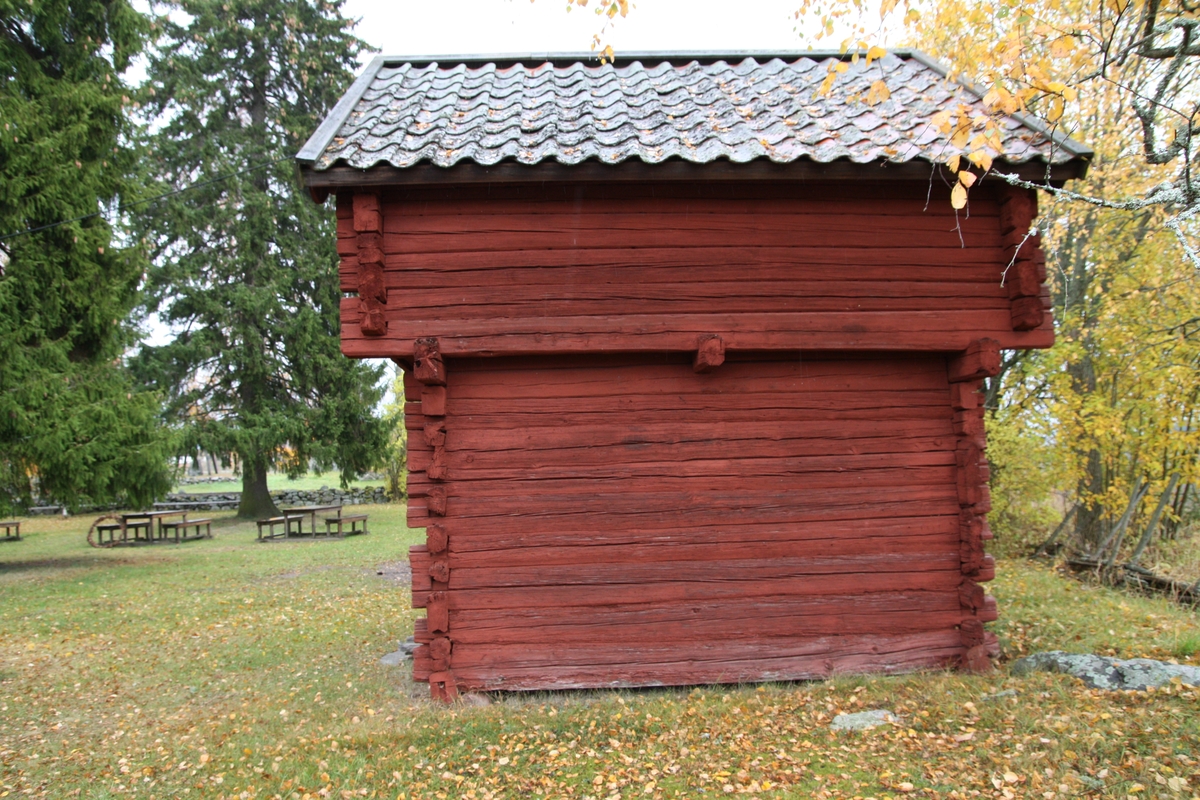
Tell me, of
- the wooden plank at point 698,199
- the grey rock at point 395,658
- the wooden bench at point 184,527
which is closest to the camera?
the wooden plank at point 698,199

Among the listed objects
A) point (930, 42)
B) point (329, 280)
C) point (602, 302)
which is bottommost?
point (602, 302)

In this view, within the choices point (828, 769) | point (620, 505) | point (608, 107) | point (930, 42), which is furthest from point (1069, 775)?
point (930, 42)

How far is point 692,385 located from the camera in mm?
6414

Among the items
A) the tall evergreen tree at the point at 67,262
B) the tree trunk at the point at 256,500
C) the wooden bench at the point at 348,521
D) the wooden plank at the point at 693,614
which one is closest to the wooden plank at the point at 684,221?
the wooden plank at the point at 693,614

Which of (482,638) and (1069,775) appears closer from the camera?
(1069,775)

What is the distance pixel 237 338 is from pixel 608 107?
59.4ft

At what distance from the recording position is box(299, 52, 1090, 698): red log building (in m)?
6.04

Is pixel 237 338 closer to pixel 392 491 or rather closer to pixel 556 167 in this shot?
pixel 392 491

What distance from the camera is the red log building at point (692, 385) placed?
604 cm

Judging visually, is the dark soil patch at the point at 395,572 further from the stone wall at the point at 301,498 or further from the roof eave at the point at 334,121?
the stone wall at the point at 301,498

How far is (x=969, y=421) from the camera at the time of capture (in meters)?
6.41

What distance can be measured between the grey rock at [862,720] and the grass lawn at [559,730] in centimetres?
12

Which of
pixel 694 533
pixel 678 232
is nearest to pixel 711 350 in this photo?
pixel 678 232

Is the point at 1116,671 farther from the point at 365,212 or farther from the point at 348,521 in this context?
the point at 348,521
